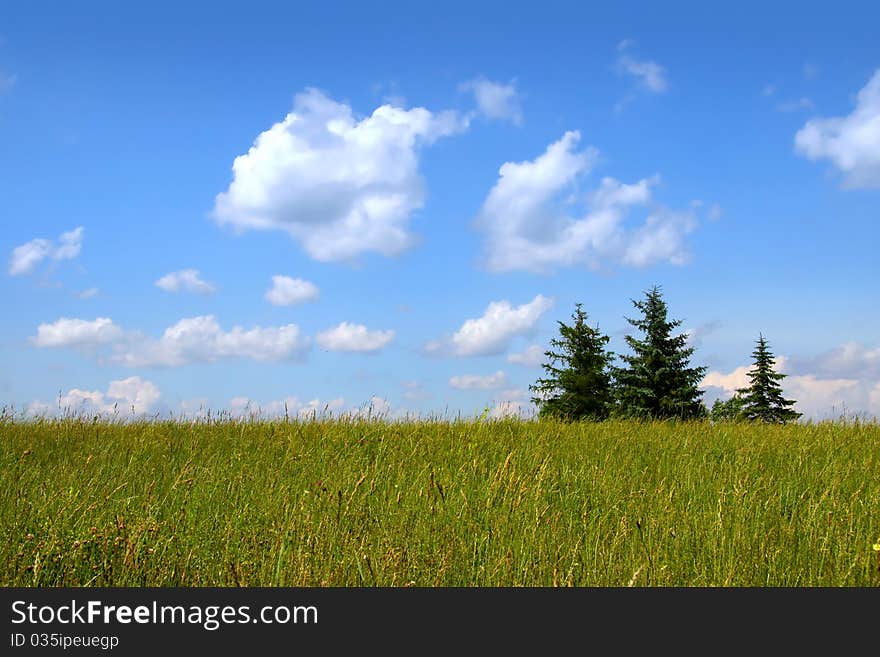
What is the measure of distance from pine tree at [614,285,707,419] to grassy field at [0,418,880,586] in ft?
47.6

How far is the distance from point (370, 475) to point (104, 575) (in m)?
3.35

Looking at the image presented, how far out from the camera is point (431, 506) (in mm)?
5672

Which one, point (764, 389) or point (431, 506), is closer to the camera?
point (431, 506)

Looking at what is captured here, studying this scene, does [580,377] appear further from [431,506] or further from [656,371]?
[431,506]

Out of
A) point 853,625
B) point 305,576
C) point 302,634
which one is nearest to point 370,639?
point 302,634

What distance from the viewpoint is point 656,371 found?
25.0m

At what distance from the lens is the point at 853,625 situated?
3.33 meters

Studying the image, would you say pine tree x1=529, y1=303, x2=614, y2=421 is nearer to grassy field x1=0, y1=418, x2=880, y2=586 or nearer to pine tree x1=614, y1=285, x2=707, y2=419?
pine tree x1=614, y1=285, x2=707, y2=419

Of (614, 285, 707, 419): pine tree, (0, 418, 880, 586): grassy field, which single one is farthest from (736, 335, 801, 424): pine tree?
(0, 418, 880, 586): grassy field

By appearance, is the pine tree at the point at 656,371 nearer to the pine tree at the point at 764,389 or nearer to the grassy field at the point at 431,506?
the pine tree at the point at 764,389

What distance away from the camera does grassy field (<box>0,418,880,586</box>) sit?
4.34 metres

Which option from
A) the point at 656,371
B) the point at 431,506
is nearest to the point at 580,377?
the point at 656,371

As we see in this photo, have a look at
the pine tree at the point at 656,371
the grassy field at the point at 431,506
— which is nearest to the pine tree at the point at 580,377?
the pine tree at the point at 656,371

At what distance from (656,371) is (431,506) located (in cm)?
2095
